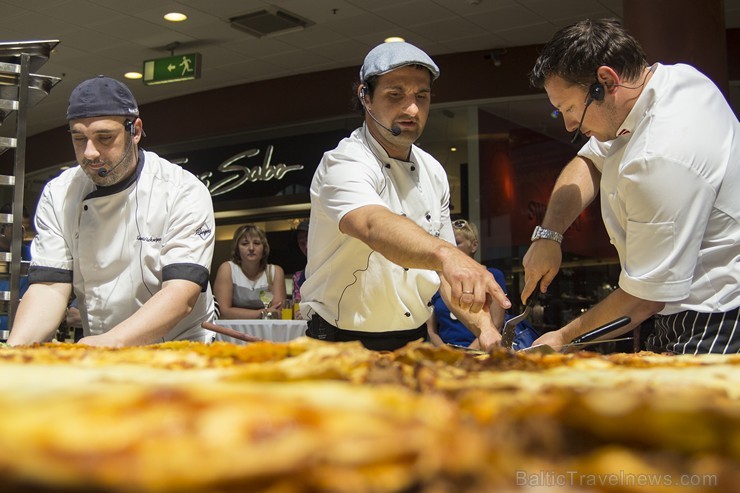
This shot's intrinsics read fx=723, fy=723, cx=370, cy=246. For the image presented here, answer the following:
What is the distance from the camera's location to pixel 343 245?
2297 mm

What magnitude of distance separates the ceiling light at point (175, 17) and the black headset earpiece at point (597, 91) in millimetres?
5620

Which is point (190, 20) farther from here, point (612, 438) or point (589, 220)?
point (612, 438)

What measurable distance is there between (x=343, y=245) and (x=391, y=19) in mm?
4938

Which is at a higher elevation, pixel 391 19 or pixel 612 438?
pixel 391 19

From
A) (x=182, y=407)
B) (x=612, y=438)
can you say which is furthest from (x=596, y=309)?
(x=182, y=407)

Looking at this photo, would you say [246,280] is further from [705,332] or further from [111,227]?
[705,332]

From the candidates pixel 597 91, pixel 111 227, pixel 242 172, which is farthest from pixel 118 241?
pixel 242 172

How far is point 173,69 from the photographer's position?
7.45 metres

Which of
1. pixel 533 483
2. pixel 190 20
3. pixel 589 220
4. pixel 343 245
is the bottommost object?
pixel 533 483

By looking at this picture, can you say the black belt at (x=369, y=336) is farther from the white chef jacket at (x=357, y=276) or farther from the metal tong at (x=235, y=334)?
the metal tong at (x=235, y=334)

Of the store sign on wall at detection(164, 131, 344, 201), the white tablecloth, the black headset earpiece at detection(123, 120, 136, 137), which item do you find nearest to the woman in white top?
the white tablecloth

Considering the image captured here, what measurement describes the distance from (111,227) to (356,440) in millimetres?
2071

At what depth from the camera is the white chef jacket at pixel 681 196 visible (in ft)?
5.45

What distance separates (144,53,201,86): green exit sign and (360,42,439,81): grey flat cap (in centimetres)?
527
